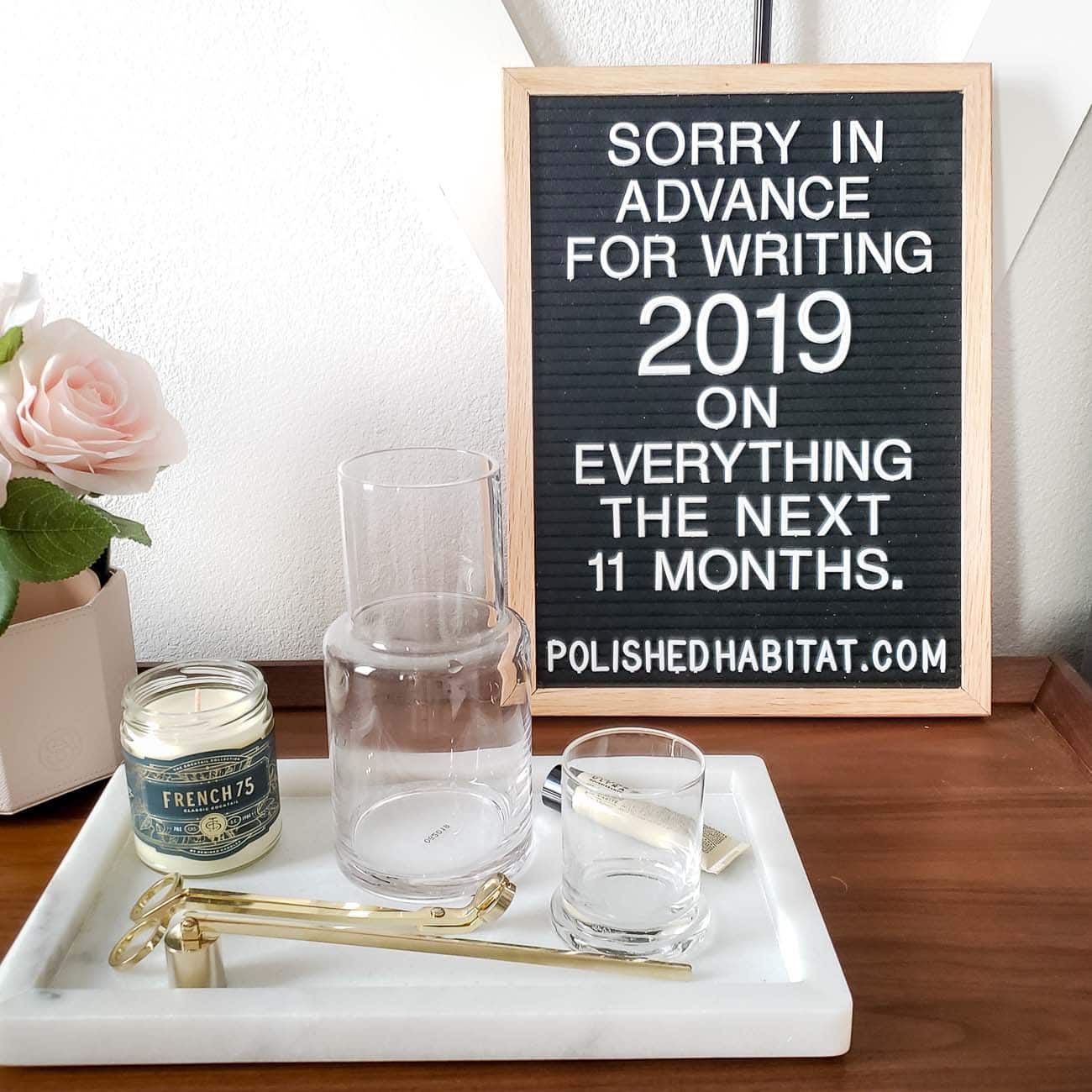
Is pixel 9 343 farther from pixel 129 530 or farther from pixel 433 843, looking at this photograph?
pixel 433 843

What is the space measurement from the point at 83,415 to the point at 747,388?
44 cm

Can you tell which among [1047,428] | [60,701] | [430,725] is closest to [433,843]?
[430,725]

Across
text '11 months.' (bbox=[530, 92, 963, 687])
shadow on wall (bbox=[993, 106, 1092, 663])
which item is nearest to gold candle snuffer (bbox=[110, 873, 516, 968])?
text '11 months.' (bbox=[530, 92, 963, 687])

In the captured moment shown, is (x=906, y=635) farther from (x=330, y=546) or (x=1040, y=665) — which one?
(x=330, y=546)

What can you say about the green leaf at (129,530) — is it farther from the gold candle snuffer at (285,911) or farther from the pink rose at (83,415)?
the gold candle snuffer at (285,911)

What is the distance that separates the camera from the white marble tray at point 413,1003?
545 millimetres

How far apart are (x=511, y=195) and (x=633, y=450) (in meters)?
0.20

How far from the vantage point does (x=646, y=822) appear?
665 millimetres

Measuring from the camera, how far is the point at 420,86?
2.68 ft

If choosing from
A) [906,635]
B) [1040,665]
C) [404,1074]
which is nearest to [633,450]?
[906,635]

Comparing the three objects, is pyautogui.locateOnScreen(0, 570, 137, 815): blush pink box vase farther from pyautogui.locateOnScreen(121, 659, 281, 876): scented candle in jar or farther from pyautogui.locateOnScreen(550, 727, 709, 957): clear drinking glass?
pyautogui.locateOnScreen(550, 727, 709, 957): clear drinking glass

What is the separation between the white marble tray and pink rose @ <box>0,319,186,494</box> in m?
0.25

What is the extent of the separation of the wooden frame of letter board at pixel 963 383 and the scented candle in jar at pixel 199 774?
9.2 inches

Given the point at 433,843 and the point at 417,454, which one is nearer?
the point at 433,843
